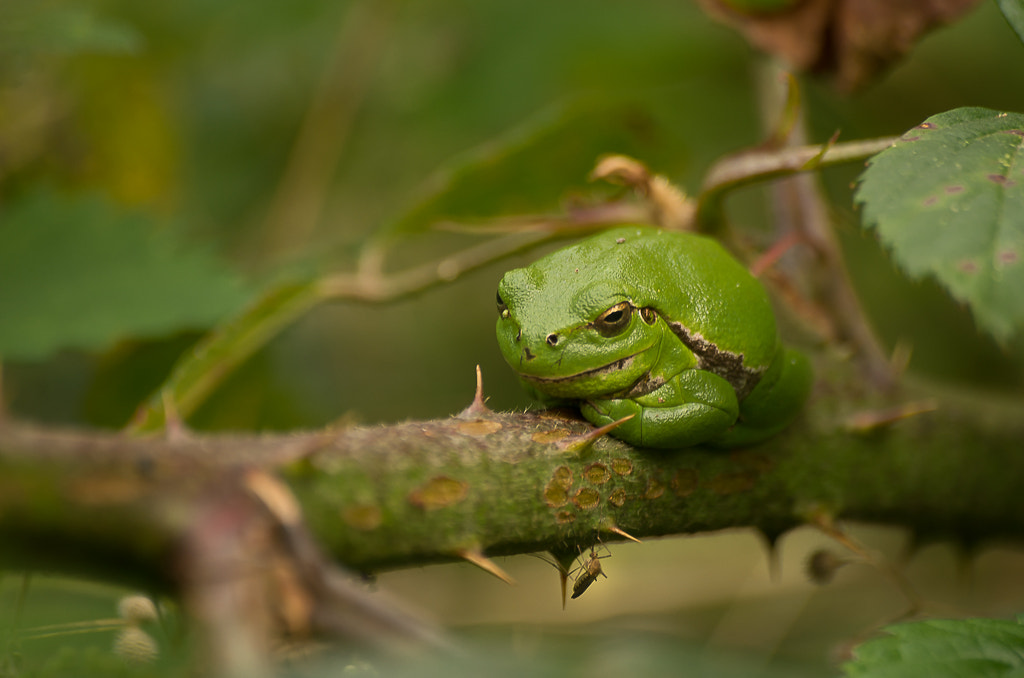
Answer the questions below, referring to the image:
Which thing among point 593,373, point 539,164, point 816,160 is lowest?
point 593,373

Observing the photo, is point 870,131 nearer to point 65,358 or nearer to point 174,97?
point 174,97

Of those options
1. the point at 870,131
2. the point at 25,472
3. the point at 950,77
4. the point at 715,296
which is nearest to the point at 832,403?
the point at 715,296

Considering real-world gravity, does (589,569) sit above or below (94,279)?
below

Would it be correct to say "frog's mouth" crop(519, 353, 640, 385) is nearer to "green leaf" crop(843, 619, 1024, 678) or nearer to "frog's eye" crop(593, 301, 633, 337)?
"frog's eye" crop(593, 301, 633, 337)

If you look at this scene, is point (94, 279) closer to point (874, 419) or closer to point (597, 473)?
point (597, 473)

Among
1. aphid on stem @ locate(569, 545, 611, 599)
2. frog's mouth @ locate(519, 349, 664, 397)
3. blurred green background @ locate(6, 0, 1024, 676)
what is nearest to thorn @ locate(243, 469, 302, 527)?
aphid on stem @ locate(569, 545, 611, 599)

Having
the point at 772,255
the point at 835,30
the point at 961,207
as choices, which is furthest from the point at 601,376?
the point at 835,30
